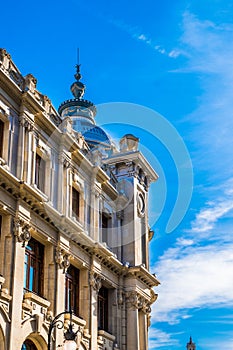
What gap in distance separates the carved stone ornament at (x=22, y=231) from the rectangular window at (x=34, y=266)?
4.12ft

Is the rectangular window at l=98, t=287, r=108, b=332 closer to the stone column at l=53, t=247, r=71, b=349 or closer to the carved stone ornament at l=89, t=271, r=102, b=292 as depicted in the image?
the carved stone ornament at l=89, t=271, r=102, b=292

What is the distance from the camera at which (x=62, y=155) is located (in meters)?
32.9

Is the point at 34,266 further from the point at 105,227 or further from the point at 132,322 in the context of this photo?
the point at 105,227

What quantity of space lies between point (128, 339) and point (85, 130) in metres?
21.0

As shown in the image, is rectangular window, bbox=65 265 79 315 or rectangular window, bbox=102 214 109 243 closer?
rectangular window, bbox=65 265 79 315

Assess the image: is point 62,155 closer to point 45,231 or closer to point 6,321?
point 45,231

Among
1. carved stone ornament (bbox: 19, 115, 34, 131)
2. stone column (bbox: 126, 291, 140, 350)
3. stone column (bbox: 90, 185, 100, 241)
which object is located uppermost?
carved stone ornament (bbox: 19, 115, 34, 131)

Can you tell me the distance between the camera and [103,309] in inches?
1423

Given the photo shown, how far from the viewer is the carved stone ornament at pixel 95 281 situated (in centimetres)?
3375

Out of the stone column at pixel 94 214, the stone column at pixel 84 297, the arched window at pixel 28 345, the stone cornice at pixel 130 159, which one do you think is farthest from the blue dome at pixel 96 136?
the arched window at pixel 28 345

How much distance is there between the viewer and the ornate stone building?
27.0 meters

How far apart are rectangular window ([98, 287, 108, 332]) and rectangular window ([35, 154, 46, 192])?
8508mm

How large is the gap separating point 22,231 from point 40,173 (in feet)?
15.4

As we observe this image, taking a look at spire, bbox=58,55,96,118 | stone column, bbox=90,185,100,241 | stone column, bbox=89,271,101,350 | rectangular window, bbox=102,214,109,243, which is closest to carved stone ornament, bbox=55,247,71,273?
stone column, bbox=89,271,101,350
